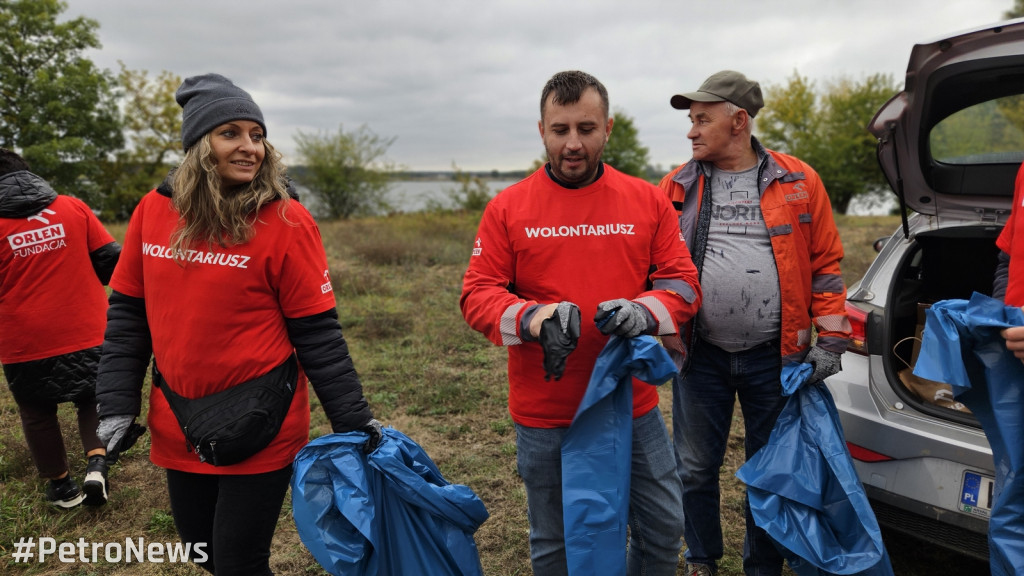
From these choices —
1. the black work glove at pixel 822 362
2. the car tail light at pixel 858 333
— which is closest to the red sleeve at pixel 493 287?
the black work glove at pixel 822 362

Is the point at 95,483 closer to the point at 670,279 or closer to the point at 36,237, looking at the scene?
the point at 36,237

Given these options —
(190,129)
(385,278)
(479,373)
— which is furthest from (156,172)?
(190,129)

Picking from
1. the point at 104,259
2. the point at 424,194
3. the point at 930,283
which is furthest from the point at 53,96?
the point at 930,283

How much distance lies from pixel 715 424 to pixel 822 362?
20.0 inches

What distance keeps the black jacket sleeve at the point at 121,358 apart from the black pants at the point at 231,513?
27cm

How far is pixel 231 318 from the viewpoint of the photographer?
1995 mm

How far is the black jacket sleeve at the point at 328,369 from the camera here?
2098 mm

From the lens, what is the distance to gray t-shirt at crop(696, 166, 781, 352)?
257 cm

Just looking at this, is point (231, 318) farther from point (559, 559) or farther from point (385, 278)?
point (385, 278)

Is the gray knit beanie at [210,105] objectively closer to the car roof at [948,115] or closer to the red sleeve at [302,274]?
the red sleeve at [302,274]

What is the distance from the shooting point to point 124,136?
36.0 m

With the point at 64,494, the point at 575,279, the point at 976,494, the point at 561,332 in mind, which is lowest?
the point at 64,494
